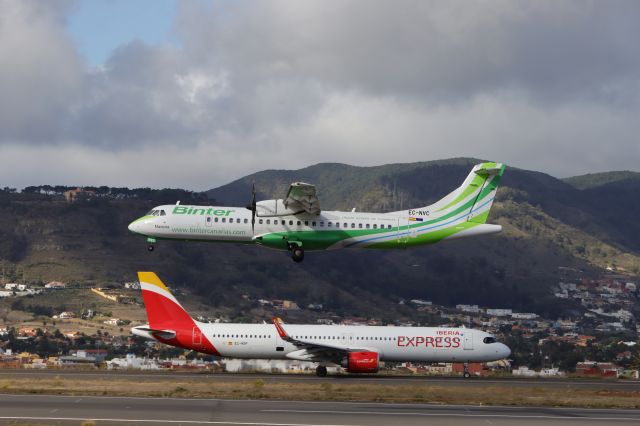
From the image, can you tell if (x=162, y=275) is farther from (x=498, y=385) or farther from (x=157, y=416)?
(x=157, y=416)

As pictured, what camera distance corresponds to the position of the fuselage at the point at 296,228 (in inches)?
2488

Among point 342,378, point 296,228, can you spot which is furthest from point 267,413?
point 342,378

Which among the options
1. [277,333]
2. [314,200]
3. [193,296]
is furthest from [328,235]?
[193,296]

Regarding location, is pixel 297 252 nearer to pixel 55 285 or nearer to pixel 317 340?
pixel 317 340

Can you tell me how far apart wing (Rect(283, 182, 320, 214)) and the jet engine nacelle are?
1.10 feet

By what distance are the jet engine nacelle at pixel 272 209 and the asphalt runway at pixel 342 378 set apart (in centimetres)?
1272

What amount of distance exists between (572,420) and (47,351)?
9172cm

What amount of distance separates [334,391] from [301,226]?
1031cm

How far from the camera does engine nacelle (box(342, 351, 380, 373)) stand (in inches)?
2903

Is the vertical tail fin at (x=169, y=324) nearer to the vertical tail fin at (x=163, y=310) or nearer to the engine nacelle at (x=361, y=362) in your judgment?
the vertical tail fin at (x=163, y=310)

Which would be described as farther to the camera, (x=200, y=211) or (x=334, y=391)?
(x=200, y=211)

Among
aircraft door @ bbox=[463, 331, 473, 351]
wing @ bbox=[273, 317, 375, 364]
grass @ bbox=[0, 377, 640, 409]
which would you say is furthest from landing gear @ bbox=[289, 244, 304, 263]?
aircraft door @ bbox=[463, 331, 473, 351]

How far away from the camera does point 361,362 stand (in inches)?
2906

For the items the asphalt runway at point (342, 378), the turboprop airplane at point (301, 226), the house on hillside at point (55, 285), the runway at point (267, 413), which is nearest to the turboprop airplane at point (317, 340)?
the asphalt runway at point (342, 378)
